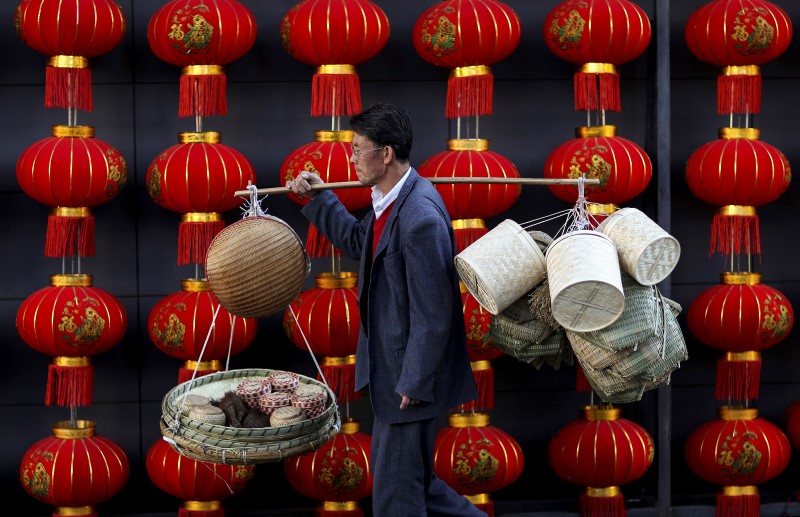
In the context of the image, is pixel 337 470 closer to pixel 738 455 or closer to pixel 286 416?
pixel 286 416

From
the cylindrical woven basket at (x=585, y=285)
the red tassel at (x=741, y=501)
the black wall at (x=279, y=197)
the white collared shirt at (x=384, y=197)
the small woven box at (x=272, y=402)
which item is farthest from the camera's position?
the black wall at (x=279, y=197)

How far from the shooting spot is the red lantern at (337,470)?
417cm

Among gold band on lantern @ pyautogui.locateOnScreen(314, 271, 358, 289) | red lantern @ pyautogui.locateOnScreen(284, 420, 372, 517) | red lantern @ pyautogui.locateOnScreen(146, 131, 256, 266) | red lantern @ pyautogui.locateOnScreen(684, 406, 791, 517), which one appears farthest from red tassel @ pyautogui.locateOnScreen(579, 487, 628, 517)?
red lantern @ pyautogui.locateOnScreen(146, 131, 256, 266)

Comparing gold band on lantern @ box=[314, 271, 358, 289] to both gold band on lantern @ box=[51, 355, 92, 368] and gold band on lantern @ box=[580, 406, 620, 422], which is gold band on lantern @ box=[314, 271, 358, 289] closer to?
gold band on lantern @ box=[51, 355, 92, 368]

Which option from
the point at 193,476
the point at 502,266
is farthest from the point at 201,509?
the point at 502,266

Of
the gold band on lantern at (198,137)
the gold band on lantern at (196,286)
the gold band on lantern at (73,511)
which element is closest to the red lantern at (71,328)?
the gold band on lantern at (196,286)

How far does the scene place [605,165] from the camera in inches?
163

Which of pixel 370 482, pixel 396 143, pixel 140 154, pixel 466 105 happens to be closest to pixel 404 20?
pixel 466 105

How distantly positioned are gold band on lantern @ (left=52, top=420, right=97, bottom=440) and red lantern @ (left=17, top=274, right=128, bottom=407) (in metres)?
0.08

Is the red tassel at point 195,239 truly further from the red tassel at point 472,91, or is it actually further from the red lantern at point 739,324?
the red lantern at point 739,324

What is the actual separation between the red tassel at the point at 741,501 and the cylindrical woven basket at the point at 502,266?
165 centimetres

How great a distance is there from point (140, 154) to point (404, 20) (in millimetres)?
1162

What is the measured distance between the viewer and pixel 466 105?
4.21 metres

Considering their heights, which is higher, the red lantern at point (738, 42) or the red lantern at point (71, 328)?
the red lantern at point (738, 42)
